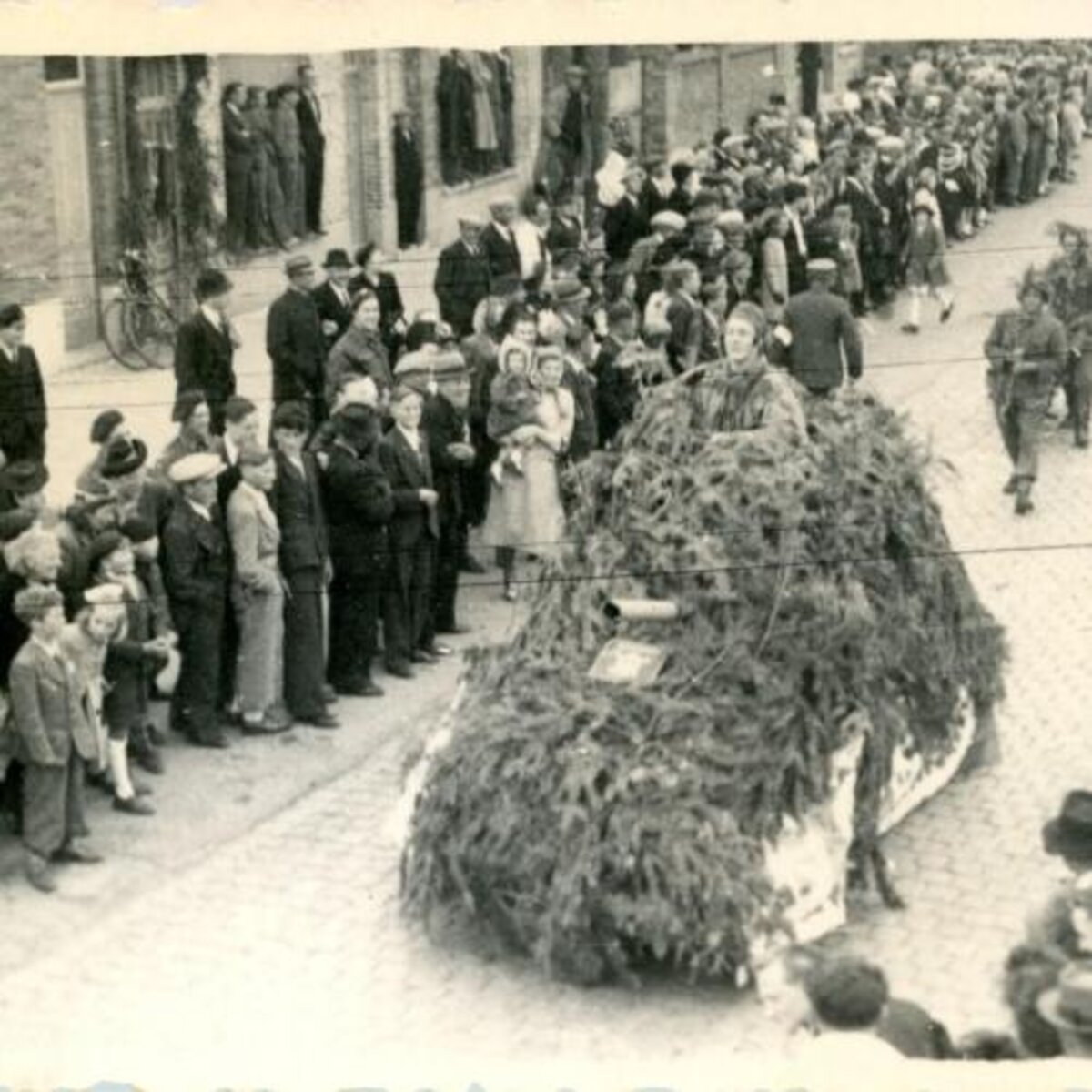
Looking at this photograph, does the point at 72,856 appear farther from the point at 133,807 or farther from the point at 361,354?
the point at 361,354

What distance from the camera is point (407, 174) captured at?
1558 cm

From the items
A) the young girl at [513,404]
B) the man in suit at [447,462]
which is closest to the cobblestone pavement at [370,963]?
the man in suit at [447,462]

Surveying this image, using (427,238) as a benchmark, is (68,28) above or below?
above

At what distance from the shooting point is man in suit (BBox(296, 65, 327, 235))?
14.0 metres

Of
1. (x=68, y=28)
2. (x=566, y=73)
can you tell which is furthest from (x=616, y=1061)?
(x=566, y=73)

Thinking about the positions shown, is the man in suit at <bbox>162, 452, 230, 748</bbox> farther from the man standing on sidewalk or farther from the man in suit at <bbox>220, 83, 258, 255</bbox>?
the man in suit at <bbox>220, 83, 258, 255</bbox>

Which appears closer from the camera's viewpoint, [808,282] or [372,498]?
[372,498]

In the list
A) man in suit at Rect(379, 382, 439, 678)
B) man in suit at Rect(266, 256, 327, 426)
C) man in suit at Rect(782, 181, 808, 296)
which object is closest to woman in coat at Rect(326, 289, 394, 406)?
man in suit at Rect(266, 256, 327, 426)

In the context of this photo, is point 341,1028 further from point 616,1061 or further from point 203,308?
point 203,308

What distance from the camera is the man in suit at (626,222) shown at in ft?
46.2

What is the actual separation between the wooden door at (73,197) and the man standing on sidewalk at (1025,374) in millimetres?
5227

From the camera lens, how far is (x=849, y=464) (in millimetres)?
7371

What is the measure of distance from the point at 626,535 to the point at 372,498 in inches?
72.7

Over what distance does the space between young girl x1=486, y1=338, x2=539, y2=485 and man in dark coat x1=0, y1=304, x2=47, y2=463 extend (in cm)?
210
